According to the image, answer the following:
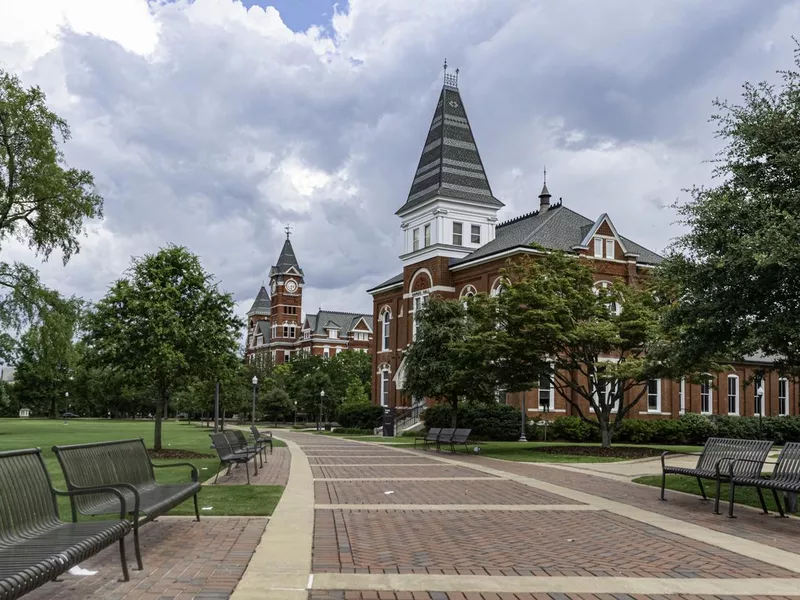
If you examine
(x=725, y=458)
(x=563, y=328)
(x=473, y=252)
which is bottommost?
(x=725, y=458)

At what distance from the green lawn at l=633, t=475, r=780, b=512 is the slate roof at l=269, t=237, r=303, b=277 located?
310 ft

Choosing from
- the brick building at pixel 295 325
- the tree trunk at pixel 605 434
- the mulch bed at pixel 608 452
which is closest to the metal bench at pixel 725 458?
the mulch bed at pixel 608 452

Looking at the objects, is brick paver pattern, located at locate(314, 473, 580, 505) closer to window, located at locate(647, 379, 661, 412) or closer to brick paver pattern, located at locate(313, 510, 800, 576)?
brick paver pattern, located at locate(313, 510, 800, 576)

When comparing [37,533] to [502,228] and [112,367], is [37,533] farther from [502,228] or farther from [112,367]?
[502,228]

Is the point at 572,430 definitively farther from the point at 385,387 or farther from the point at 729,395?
the point at 385,387

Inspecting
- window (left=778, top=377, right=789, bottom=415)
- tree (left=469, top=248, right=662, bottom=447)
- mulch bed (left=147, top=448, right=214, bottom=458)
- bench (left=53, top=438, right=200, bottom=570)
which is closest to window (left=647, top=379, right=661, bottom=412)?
window (left=778, top=377, right=789, bottom=415)

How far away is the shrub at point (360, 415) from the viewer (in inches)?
1954

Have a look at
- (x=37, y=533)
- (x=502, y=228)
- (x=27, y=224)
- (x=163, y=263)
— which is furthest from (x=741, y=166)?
(x=502, y=228)

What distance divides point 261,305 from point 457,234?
79.4m

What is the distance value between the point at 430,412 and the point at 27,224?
21.8 m

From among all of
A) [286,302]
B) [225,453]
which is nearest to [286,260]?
[286,302]

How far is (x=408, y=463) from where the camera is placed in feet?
67.9

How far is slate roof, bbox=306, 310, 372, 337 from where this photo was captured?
109 meters

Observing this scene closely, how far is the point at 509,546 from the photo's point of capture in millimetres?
8352
